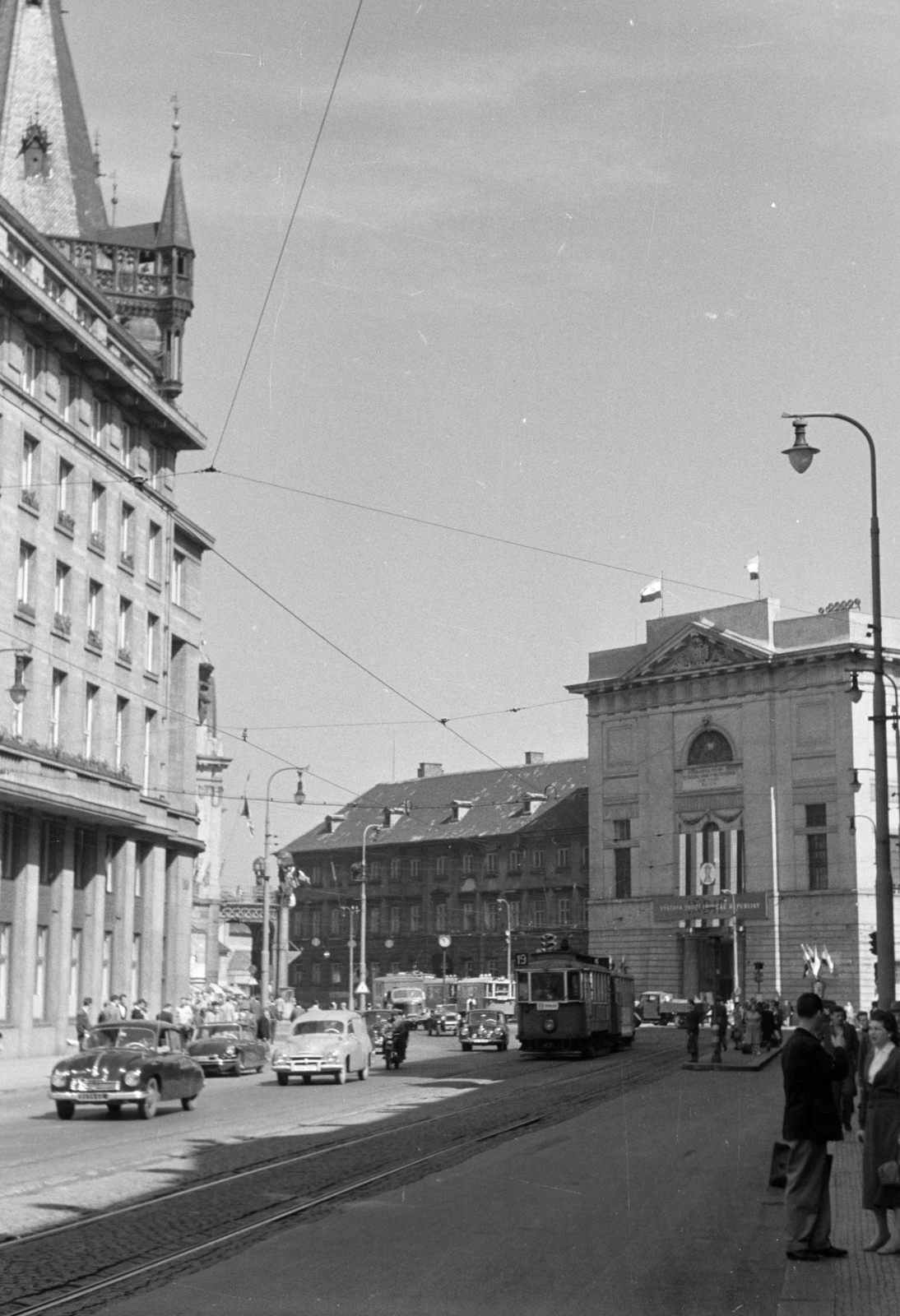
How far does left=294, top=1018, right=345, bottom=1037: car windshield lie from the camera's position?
36.7 m

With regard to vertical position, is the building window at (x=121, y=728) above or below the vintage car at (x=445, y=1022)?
above

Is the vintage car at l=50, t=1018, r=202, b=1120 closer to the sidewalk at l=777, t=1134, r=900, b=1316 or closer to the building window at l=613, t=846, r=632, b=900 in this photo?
the sidewalk at l=777, t=1134, r=900, b=1316

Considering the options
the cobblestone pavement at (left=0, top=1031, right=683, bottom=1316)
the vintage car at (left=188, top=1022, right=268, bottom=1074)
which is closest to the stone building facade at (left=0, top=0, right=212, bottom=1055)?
the vintage car at (left=188, top=1022, right=268, bottom=1074)

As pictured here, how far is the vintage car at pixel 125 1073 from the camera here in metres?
25.5

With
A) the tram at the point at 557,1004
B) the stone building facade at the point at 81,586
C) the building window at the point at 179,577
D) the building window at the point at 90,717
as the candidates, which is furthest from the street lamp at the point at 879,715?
the building window at the point at 179,577

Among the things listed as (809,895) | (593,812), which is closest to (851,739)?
(809,895)

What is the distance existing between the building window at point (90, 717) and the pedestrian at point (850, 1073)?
3024cm

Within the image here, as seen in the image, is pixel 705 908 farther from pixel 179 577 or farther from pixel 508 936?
pixel 179 577

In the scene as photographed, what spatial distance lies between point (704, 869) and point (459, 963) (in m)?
27.9

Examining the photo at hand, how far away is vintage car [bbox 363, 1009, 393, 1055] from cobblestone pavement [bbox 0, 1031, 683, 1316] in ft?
49.5

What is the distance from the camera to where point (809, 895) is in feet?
297

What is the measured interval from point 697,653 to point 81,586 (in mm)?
55514

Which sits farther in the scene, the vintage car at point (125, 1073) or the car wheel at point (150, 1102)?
the car wheel at point (150, 1102)

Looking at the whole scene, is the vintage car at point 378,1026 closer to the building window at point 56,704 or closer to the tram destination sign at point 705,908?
the building window at point 56,704
